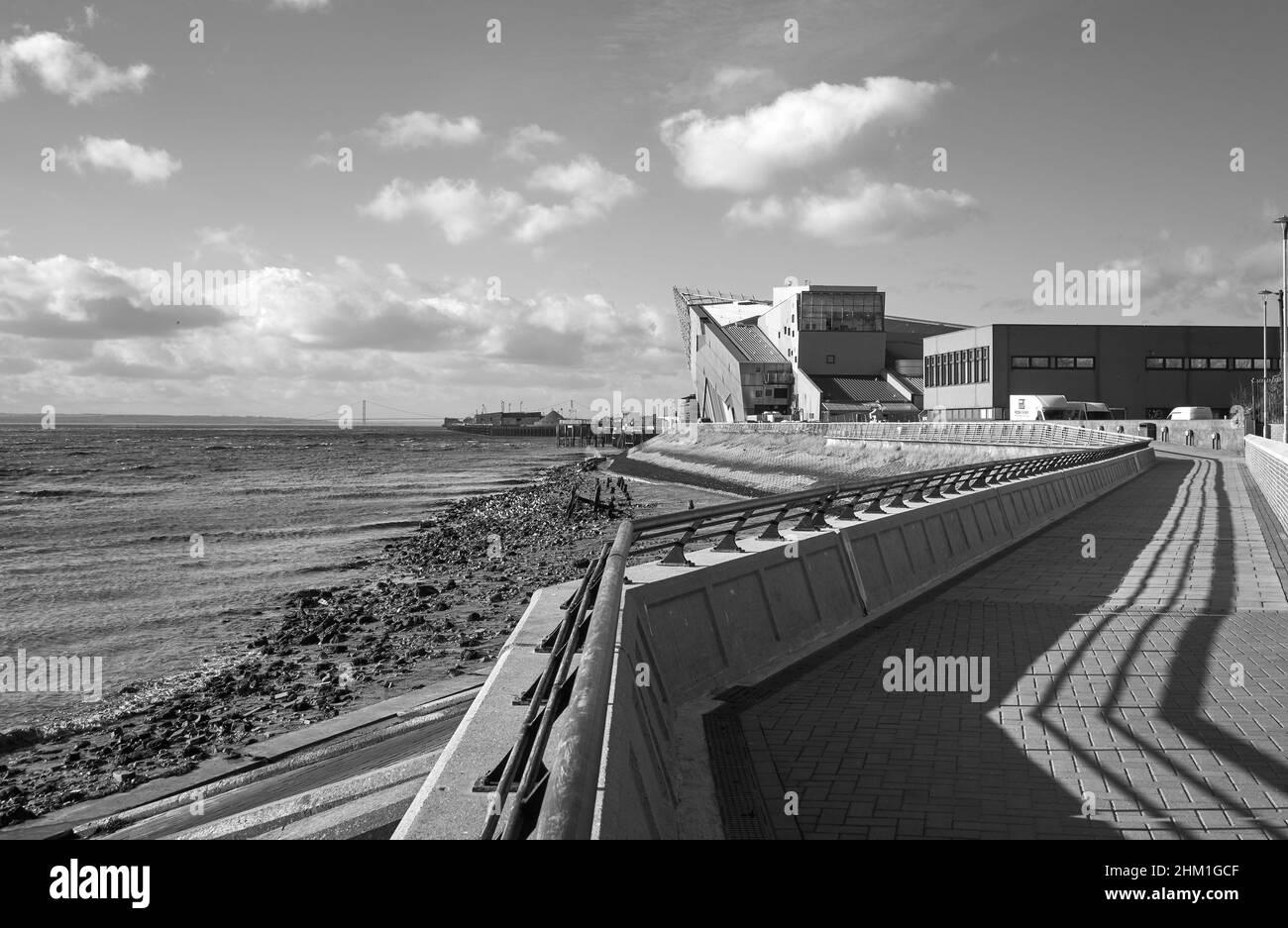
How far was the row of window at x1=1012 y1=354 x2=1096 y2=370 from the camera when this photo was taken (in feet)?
299

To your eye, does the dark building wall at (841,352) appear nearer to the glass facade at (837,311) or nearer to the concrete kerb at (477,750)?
the glass facade at (837,311)

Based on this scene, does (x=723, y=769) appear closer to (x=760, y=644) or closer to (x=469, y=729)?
(x=469, y=729)

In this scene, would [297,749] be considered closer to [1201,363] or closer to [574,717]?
[574,717]

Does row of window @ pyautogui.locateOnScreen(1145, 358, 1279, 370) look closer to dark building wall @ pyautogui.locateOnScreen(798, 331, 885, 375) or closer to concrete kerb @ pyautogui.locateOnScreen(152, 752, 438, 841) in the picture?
dark building wall @ pyautogui.locateOnScreen(798, 331, 885, 375)

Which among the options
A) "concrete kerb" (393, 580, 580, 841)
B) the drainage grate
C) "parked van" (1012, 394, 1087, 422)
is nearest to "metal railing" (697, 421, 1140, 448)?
"parked van" (1012, 394, 1087, 422)

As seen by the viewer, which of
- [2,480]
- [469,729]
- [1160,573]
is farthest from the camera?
[2,480]

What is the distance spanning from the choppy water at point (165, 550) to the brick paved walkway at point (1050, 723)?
40.6ft

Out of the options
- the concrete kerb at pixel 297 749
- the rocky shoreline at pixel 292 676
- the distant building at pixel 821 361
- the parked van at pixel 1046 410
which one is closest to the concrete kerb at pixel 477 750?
the concrete kerb at pixel 297 749

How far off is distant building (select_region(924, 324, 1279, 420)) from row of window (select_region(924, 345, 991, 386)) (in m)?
2.42

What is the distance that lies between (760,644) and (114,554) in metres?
30.5
